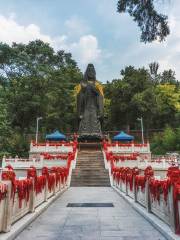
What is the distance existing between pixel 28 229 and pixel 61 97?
4000cm

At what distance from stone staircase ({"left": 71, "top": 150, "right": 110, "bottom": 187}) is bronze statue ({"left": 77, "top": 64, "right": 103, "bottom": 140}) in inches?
264

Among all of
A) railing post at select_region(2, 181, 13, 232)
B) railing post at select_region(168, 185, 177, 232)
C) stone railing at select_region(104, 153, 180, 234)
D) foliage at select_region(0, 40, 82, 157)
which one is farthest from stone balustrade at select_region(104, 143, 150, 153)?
railing post at select_region(2, 181, 13, 232)

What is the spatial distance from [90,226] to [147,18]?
4711 millimetres

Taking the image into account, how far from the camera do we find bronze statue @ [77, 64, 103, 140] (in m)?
33.4

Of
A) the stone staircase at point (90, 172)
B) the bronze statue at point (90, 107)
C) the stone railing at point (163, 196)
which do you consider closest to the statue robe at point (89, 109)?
the bronze statue at point (90, 107)

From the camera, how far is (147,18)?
767 cm

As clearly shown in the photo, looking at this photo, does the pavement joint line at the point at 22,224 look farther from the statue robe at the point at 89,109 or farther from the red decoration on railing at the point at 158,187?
the statue robe at the point at 89,109

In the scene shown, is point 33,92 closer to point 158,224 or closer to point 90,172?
point 90,172

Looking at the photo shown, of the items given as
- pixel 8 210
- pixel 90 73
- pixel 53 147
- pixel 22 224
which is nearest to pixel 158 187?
pixel 22 224

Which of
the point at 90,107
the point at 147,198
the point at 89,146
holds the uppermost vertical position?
the point at 90,107

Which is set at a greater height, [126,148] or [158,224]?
[126,148]

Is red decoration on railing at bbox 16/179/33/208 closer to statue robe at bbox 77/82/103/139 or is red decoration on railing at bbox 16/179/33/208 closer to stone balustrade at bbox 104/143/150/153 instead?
stone balustrade at bbox 104/143/150/153

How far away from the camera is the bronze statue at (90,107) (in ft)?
110

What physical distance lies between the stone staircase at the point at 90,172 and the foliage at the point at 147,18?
13147mm
